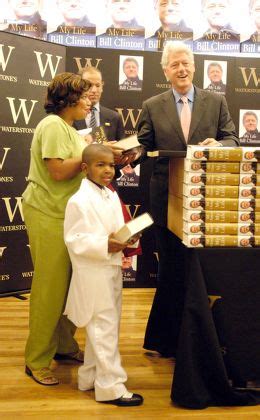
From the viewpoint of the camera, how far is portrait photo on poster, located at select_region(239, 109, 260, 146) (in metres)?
6.12

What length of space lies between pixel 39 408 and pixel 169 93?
6.37 ft

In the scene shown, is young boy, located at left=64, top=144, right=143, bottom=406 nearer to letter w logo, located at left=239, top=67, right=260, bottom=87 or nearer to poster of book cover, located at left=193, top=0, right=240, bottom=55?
letter w logo, located at left=239, top=67, right=260, bottom=87

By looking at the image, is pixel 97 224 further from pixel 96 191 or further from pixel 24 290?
pixel 24 290

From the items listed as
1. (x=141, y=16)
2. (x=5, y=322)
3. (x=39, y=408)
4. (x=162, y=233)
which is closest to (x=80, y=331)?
(x=5, y=322)

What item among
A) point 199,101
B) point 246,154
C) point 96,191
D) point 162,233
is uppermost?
point 199,101

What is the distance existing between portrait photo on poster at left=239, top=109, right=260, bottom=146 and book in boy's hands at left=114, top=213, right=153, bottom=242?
3528 mm

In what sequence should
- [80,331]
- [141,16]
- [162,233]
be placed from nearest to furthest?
[162,233], [80,331], [141,16]

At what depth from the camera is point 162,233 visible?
377 cm

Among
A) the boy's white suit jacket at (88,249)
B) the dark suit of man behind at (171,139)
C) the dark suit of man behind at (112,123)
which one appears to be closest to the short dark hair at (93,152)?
the boy's white suit jacket at (88,249)

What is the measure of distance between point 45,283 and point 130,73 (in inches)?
120

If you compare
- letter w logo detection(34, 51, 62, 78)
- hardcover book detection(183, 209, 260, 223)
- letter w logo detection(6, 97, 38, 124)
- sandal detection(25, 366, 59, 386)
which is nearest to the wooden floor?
sandal detection(25, 366, 59, 386)

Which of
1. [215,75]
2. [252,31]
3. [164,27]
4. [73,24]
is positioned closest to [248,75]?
[215,75]

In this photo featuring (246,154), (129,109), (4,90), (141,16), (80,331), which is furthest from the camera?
(141,16)

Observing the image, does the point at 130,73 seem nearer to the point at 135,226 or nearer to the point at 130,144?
the point at 130,144
